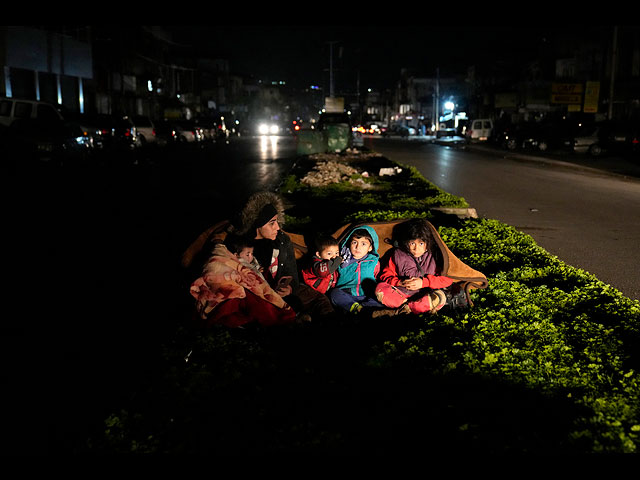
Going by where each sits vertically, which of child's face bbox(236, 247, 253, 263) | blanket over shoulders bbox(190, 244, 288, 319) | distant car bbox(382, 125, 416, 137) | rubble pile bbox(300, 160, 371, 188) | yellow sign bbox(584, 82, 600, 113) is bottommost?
distant car bbox(382, 125, 416, 137)

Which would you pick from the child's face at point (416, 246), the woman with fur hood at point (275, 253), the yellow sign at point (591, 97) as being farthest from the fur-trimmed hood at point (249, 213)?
the yellow sign at point (591, 97)

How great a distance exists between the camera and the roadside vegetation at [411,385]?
334 centimetres

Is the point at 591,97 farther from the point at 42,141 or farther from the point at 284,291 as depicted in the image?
the point at 284,291

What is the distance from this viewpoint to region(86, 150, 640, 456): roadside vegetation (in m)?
3.34

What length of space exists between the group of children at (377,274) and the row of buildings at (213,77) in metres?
30.0

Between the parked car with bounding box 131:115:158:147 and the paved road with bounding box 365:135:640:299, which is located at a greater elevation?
the parked car with bounding box 131:115:158:147

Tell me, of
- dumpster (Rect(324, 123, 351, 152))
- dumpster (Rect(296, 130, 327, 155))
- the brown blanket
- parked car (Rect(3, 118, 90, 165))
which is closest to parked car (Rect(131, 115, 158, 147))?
dumpster (Rect(296, 130, 327, 155))

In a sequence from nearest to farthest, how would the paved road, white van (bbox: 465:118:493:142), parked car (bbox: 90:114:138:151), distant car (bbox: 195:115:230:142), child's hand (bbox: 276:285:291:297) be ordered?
child's hand (bbox: 276:285:291:297) → the paved road → parked car (bbox: 90:114:138:151) → distant car (bbox: 195:115:230:142) → white van (bbox: 465:118:493:142)

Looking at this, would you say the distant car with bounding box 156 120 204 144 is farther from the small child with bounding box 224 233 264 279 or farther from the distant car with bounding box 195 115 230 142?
the small child with bounding box 224 233 264 279

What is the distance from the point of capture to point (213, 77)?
104250 millimetres

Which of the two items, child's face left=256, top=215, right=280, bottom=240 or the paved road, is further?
the paved road

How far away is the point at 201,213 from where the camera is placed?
1234 cm

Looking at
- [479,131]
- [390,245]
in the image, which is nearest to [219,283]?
[390,245]

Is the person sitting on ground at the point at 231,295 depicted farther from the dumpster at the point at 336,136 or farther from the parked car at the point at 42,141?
the dumpster at the point at 336,136
